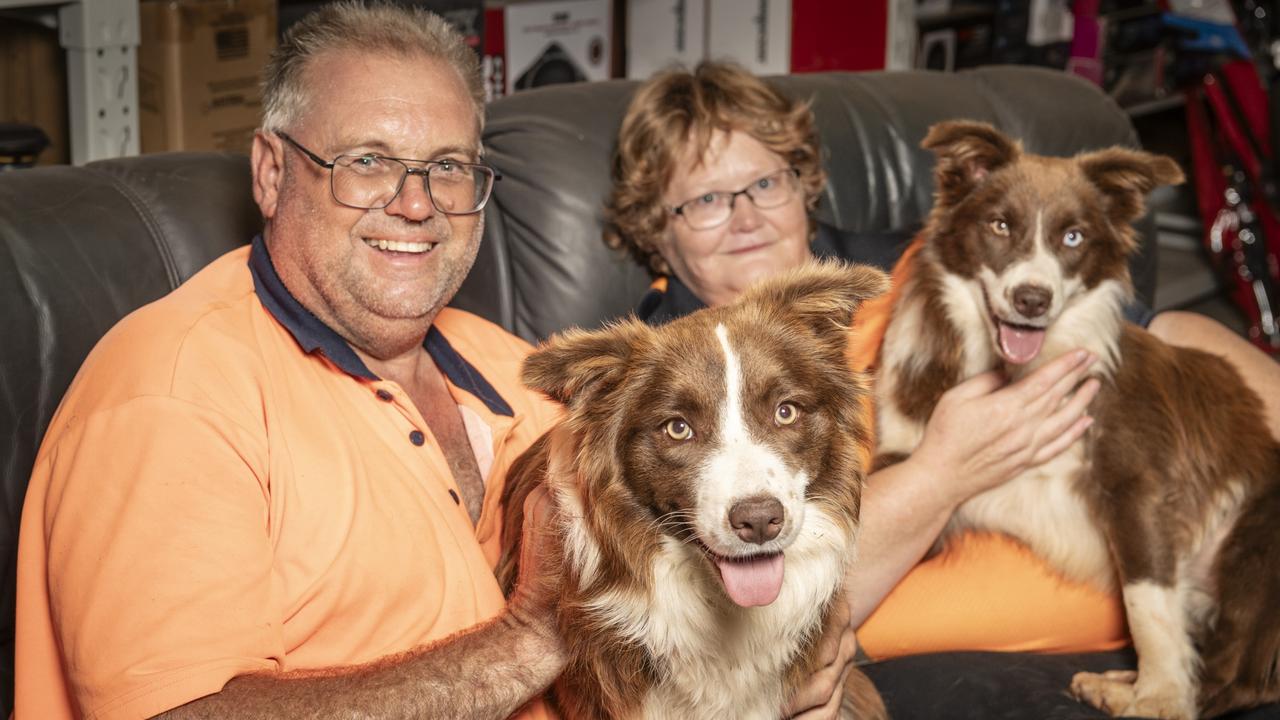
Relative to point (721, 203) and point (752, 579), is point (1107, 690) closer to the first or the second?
point (752, 579)

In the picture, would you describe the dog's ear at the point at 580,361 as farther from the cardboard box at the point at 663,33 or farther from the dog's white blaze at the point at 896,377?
the cardboard box at the point at 663,33

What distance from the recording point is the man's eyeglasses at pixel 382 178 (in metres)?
2.00

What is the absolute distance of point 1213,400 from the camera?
8.98 ft

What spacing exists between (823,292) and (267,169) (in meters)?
1.01

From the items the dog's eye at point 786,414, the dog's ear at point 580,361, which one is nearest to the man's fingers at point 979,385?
the dog's eye at point 786,414

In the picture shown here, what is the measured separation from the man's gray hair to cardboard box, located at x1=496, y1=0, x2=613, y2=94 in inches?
94.5

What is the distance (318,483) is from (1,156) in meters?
1.30

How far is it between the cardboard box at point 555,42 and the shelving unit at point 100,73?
1.70 m

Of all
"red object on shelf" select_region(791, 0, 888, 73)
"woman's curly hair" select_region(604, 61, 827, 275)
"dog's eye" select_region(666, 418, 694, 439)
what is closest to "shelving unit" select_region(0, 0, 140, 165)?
"woman's curly hair" select_region(604, 61, 827, 275)

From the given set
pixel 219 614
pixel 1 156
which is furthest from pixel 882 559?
pixel 1 156

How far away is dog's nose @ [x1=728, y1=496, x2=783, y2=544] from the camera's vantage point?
64.3 inches

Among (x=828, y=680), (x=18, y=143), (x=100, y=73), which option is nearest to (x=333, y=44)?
(x=18, y=143)

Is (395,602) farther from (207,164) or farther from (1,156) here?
(1,156)

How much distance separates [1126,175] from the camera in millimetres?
2609
